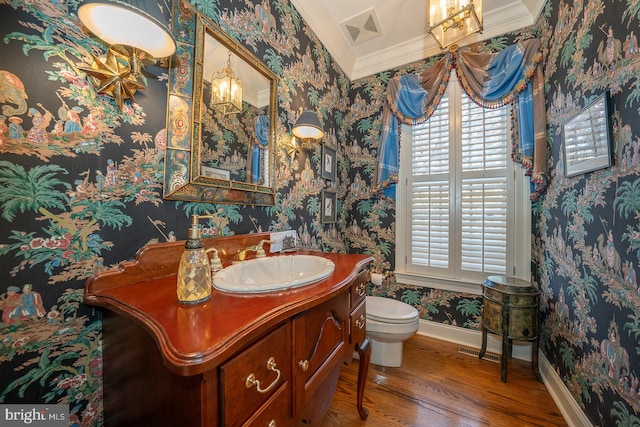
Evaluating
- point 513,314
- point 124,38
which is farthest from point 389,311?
point 124,38

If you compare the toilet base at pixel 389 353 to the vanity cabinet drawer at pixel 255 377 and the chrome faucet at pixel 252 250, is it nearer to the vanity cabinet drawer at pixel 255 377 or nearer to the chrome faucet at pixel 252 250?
the chrome faucet at pixel 252 250

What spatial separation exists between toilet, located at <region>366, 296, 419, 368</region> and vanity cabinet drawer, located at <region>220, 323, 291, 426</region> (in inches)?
47.2

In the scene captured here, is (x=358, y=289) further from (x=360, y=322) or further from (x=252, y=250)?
(x=252, y=250)

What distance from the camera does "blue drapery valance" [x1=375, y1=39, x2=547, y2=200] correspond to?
5.99 ft

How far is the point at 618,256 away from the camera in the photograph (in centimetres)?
101

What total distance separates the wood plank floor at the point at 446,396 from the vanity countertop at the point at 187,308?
1.09 m

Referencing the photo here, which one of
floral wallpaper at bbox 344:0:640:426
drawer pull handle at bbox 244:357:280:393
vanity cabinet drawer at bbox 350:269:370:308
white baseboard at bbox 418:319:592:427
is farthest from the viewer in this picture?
white baseboard at bbox 418:319:592:427

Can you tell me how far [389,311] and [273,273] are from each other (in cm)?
112

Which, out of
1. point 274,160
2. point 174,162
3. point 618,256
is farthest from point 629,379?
point 174,162

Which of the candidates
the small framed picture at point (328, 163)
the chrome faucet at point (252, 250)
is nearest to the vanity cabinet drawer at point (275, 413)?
the chrome faucet at point (252, 250)

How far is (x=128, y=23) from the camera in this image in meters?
0.74

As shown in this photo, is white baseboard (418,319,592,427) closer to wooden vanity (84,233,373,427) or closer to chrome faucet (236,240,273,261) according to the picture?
wooden vanity (84,233,373,427)

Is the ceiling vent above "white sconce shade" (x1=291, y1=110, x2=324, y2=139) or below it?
above

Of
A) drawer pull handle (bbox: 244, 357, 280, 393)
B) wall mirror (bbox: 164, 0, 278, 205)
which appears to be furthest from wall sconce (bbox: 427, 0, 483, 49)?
drawer pull handle (bbox: 244, 357, 280, 393)
